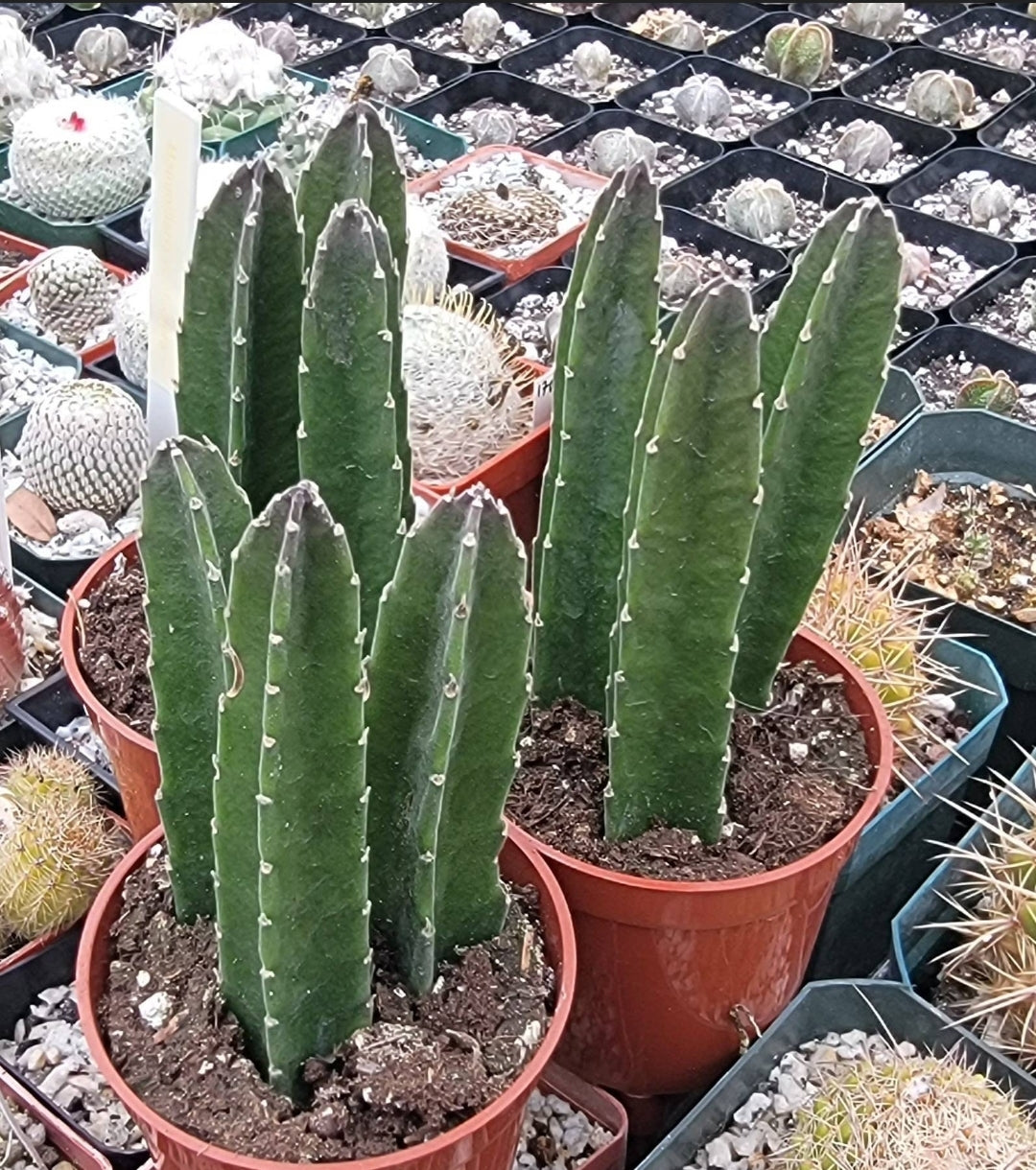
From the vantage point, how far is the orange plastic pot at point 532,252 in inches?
98.9

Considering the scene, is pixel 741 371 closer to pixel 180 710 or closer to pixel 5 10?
pixel 180 710

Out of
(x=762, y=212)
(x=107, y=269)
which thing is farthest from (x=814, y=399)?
(x=762, y=212)

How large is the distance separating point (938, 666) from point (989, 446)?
59 cm

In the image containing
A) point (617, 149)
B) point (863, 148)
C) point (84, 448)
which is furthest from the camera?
point (863, 148)

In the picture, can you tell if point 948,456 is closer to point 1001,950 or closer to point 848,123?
point 1001,950

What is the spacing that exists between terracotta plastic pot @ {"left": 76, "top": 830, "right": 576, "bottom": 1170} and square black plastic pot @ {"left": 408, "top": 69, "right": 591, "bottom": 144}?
7.56 feet

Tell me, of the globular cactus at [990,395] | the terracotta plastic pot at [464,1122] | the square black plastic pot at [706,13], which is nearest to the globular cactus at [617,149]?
the square black plastic pot at [706,13]

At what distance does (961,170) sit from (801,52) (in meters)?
0.49

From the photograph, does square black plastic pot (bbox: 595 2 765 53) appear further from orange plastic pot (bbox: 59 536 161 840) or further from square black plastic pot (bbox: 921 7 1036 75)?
orange plastic pot (bbox: 59 536 161 840)

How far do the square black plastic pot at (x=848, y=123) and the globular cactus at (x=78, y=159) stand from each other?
1284 millimetres

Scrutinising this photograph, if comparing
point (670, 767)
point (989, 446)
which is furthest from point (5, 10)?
point (670, 767)

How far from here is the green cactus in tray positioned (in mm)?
1050

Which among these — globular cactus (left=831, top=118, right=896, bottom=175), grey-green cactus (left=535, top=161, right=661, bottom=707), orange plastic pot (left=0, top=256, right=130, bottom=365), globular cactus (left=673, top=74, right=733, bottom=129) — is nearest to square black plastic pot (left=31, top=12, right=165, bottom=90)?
orange plastic pot (left=0, top=256, right=130, bottom=365)

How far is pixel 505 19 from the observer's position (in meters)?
3.61
